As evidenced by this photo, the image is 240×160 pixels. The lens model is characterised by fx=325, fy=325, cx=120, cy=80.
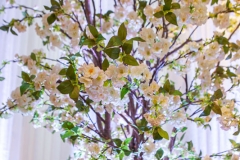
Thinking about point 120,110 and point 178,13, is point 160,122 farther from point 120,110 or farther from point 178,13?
point 178,13

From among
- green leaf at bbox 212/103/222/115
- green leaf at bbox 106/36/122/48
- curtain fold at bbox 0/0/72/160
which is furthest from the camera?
curtain fold at bbox 0/0/72/160

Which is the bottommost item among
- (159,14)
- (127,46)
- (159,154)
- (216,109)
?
(159,154)

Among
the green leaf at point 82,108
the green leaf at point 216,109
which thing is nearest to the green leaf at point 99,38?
the green leaf at point 82,108

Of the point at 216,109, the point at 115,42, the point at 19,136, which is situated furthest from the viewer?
the point at 19,136

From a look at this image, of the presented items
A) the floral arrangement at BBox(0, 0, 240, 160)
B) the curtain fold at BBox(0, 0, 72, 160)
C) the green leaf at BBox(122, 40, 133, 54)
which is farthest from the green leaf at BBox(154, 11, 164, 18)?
the curtain fold at BBox(0, 0, 72, 160)

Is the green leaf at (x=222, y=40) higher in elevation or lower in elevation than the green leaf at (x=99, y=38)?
higher

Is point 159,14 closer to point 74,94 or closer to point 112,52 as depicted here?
point 112,52

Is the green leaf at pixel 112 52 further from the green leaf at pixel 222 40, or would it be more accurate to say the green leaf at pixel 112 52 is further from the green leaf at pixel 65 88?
the green leaf at pixel 222 40

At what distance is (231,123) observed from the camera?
83 centimetres

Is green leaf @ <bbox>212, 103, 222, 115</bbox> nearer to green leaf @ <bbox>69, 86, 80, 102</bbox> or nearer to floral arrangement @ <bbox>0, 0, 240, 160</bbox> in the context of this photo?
floral arrangement @ <bbox>0, 0, 240, 160</bbox>

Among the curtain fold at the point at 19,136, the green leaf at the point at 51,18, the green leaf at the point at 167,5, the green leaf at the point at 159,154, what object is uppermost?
the green leaf at the point at 51,18

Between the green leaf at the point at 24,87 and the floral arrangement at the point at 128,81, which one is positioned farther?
the green leaf at the point at 24,87

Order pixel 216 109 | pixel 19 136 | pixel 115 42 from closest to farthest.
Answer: pixel 115 42, pixel 216 109, pixel 19 136

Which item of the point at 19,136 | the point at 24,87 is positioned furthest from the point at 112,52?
the point at 19,136
